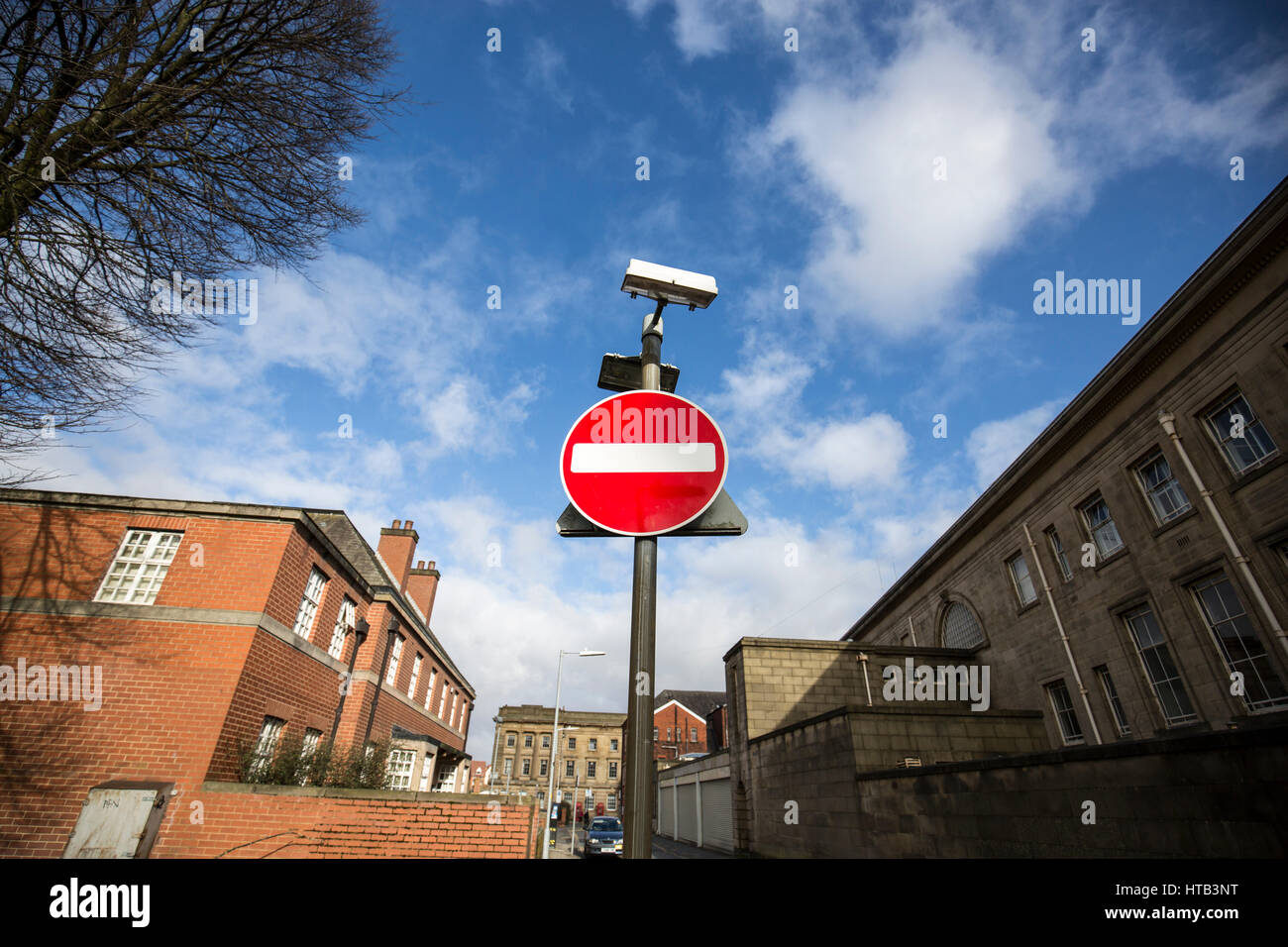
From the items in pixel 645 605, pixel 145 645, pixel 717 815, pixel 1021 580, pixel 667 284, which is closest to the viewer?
pixel 645 605

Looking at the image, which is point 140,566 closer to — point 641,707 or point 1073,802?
point 641,707

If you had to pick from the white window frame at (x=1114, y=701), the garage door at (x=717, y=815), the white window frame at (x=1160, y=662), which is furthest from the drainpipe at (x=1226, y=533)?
the garage door at (x=717, y=815)

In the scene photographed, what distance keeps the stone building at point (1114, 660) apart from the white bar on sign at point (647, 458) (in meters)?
7.68

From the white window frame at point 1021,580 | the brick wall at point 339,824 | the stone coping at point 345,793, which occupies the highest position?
the white window frame at point 1021,580

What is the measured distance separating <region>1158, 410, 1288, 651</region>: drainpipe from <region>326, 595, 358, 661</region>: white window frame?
21.6 meters

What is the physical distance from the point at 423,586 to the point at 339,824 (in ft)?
65.4

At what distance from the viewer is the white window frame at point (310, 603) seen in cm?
1377

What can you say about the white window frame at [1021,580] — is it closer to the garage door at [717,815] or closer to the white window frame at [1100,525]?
the white window frame at [1100,525]

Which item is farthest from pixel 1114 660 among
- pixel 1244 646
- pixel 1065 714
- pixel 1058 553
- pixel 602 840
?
pixel 602 840

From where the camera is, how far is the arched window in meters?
21.4

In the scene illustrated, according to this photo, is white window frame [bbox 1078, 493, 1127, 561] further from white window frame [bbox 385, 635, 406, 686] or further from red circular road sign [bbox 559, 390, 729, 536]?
white window frame [bbox 385, 635, 406, 686]

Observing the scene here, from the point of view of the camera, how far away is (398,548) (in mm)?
27344
